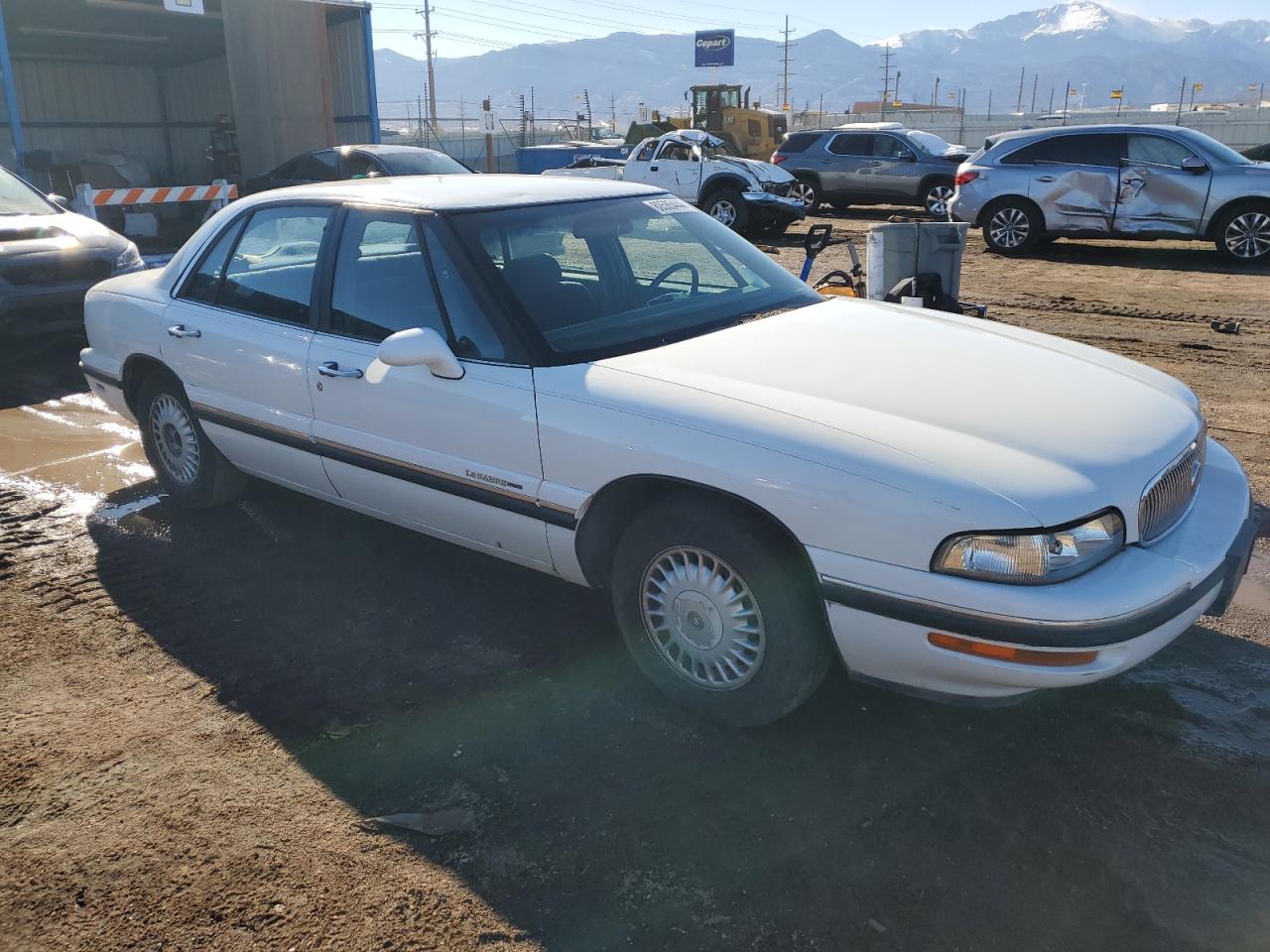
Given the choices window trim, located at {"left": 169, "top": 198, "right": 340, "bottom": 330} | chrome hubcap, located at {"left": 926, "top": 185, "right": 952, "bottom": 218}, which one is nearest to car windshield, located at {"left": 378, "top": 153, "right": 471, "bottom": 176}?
chrome hubcap, located at {"left": 926, "top": 185, "right": 952, "bottom": 218}

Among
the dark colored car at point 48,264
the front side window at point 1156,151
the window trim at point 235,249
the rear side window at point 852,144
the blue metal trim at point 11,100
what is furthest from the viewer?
the rear side window at point 852,144

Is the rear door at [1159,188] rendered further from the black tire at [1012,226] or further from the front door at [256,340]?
the front door at [256,340]

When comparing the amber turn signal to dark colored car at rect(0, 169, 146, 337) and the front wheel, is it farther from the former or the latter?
the front wheel

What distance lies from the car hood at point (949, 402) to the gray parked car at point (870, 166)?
14968 mm

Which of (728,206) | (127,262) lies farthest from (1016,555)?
(728,206)

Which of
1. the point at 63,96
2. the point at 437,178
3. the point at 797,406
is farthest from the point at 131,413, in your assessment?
the point at 63,96

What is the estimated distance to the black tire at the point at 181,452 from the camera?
476 centimetres

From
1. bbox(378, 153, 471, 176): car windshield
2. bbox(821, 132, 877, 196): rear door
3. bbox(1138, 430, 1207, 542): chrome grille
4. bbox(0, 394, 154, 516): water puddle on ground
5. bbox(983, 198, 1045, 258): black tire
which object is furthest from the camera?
bbox(821, 132, 877, 196): rear door

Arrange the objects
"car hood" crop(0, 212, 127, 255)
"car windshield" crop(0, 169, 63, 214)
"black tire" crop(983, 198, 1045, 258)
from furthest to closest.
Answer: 1. "black tire" crop(983, 198, 1045, 258)
2. "car windshield" crop(0, 169, 63, 214)
3. "car hood" crop(0, 212, 127, 255)

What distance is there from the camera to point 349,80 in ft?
64.0

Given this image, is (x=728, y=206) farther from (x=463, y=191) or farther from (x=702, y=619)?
(x=702, y=619)

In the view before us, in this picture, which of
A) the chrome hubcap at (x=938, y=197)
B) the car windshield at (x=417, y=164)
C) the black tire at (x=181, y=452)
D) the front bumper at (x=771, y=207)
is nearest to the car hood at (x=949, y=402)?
the black tire at (x=181, y=452)

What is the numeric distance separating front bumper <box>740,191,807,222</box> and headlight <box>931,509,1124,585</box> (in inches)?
534

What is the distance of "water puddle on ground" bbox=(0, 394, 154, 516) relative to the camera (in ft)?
17.7
